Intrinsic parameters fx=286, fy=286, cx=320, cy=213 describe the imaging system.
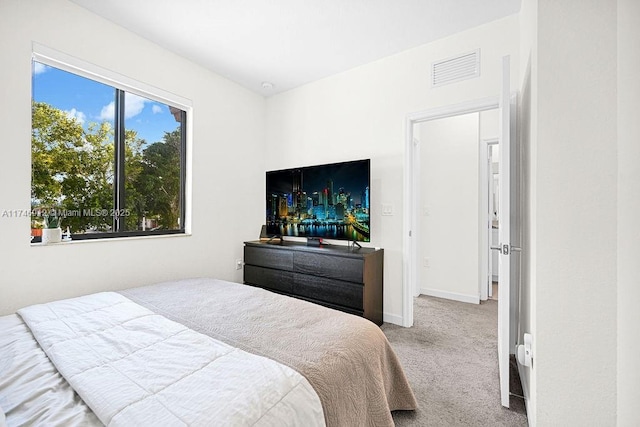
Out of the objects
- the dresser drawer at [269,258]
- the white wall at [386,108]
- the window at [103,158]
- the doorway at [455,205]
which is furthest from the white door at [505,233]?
the window at [103,158]

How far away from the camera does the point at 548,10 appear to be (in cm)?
114

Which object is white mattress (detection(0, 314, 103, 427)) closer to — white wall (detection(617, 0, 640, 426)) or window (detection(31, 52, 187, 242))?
window (detection(31, 52, 187, 242))

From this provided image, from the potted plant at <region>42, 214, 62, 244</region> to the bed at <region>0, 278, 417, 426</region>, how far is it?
76 cm

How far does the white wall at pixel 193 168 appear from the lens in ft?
6.36

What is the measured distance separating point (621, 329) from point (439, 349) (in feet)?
5.17

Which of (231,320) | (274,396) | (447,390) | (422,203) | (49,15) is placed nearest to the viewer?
(274,396)

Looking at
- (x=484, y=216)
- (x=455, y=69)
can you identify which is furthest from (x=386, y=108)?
(x=484, y=216)

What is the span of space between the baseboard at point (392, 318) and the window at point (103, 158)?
236 cm

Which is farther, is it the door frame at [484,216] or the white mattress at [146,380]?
the door frame at [484,216]

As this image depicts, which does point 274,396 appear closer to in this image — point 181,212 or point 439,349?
point 439,349

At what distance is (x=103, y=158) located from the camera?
2514 mm

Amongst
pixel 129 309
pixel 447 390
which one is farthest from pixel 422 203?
pixel 129 309

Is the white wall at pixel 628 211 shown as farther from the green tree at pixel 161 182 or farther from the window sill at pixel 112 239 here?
the green tree at pixel 161 182

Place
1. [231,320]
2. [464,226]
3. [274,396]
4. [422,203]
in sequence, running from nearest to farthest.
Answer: [274,396] → [231,320] → [464,226] → [422,203]
